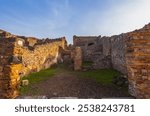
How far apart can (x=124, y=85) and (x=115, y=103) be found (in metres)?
10.3

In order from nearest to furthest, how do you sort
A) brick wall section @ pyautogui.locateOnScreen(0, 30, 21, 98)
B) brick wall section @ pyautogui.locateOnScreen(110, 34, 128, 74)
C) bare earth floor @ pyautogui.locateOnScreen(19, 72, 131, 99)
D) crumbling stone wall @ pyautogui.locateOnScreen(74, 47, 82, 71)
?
brick wall section @ pyautogui.locateOnScreen(0, 30, 21, 98), bare earth floor @ pyautogui.locateOnScreen(19, 72, 131, 99), brick wall section @ pyautogui.locateOnScreen(110, 34, 128, 74), crumbling stone wall @ pyautogui.locateOnScreen(74, 47, 82, 71)

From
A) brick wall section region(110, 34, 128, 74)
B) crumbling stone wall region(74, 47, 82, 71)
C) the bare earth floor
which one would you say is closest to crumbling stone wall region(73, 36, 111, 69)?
brick wall section region(110, 34, 128, 74)

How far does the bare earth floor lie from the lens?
546 inches

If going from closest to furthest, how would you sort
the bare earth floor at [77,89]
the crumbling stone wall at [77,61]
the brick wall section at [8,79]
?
the brick wall section at [8,79]
the bare earth floor at [77,89]
the crumbling stone wall at [77,61]

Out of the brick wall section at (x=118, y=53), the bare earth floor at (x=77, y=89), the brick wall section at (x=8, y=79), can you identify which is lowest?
the bare earth floor at (x=77, y=89)

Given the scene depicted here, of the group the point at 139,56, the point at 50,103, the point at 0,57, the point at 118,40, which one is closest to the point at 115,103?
the point at 50,103

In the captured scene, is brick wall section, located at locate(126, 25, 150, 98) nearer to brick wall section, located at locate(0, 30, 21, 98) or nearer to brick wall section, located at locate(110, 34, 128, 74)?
brick wall section, located at locate(0, 30, 21, 98)

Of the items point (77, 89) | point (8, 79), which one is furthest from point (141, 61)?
point (77, 89)

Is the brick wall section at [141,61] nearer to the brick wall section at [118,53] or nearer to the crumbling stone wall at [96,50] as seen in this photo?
the brick wall section at [118,53]

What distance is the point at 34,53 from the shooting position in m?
24.5

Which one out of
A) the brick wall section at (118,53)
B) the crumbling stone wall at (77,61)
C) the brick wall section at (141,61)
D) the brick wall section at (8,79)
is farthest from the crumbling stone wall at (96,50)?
the brick wall section at (141,61)

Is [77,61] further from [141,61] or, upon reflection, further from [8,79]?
[141,61]

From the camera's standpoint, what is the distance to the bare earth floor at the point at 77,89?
13867 mm

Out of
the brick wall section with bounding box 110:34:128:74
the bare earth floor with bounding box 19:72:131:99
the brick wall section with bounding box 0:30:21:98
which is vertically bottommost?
the bare earth floor with bounding box 19:72:131:99
